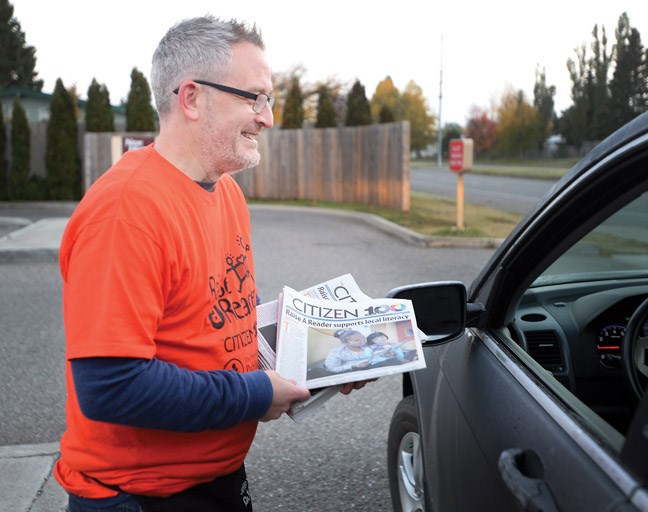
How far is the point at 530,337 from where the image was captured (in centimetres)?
223

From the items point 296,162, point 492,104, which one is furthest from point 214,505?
point 492,104

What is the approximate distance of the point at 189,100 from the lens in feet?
5.73

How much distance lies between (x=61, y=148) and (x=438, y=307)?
63.3 feet

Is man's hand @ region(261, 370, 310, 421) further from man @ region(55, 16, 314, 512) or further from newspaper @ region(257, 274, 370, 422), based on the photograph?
newspaper @ region(257, 274, 370, 422)

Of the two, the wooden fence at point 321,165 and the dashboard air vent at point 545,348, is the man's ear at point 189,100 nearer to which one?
the dashboard air vent at point 545,348

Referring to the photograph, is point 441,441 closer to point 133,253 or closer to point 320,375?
point 320,375

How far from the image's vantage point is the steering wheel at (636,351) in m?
2.12

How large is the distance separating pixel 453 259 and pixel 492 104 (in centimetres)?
8749

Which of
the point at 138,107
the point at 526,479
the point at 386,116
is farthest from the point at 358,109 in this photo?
the point at 526,479

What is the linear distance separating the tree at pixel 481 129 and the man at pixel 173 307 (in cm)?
9902

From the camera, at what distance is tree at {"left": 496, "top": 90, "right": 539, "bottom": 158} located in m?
77.9

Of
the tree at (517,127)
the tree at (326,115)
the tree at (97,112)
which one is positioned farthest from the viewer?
the tree at (517,127)

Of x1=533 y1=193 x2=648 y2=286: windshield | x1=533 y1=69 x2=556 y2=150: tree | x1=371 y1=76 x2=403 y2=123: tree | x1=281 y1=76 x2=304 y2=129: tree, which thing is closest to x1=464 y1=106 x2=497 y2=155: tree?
x1=371 y1=76 x2=403 y2=123: tree

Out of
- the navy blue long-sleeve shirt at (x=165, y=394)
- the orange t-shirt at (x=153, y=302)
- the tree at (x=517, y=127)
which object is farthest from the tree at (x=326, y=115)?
the tree at (x=517, y=127)
